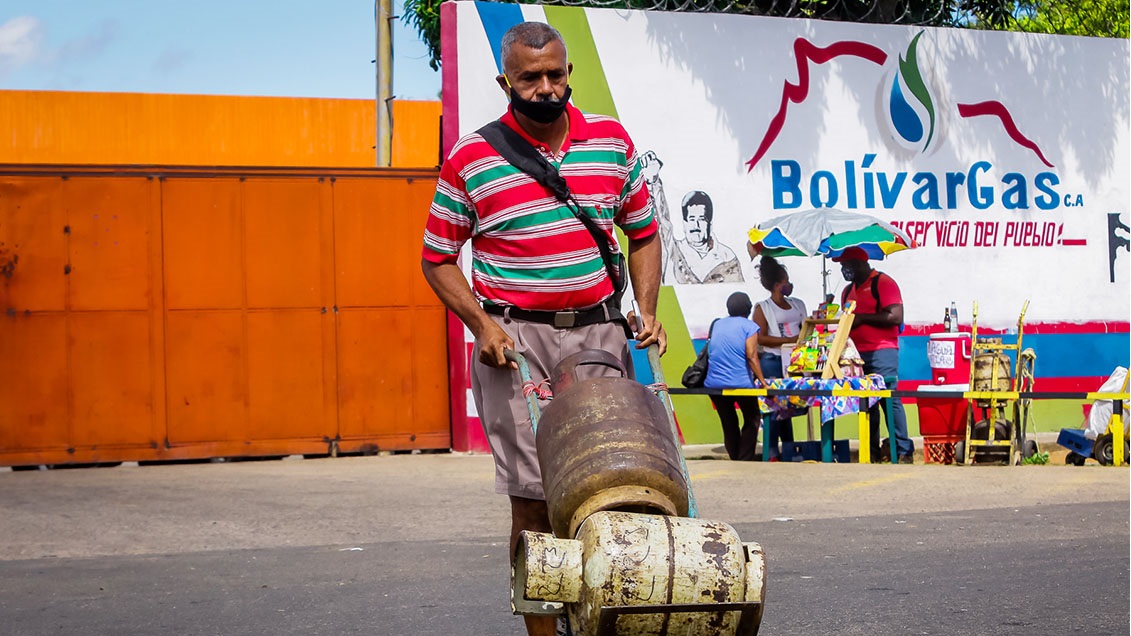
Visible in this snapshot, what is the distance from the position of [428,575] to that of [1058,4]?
13071 mm

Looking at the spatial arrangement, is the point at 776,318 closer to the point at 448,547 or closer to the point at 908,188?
the point at 908,188

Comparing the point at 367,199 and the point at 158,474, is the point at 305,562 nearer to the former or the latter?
the point at 158,474

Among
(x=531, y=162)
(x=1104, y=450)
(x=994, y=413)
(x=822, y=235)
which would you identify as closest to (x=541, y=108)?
(x=531, y=162)

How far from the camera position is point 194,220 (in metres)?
12.9

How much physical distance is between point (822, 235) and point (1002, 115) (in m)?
2.95


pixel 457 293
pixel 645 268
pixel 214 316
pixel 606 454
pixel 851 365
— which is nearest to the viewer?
pixel 606 454

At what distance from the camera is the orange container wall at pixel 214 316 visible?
41.5 ft

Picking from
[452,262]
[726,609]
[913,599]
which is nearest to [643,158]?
[913,599]

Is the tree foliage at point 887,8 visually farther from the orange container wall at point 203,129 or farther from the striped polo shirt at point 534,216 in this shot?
the orange container wall at point 203,129

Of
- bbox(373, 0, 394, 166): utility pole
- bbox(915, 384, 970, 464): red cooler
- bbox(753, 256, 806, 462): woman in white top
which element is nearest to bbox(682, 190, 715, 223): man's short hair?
bbox(753, 256, 806, 462): woman in white top

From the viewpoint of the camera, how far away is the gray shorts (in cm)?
457

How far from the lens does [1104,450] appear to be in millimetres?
Answer: 12141

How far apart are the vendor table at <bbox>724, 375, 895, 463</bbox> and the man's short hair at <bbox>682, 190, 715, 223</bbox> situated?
1.78m

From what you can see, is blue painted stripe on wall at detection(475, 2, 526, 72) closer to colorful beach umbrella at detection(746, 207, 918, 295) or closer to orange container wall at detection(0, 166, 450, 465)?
orange container wall at detection(0, 166, 450, 465)
